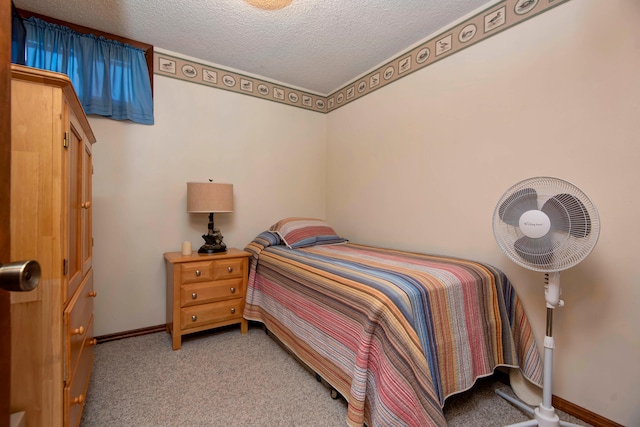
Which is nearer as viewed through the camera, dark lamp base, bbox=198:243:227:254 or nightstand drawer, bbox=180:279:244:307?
nightstand drawer, bbox=180:279:244:307

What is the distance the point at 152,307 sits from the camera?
8.39 ft

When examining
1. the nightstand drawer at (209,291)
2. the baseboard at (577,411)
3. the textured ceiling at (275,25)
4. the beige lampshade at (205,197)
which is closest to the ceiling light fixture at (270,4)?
the textured ceiling at (275,25)

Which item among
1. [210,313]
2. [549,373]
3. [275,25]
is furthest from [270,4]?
[549,373]

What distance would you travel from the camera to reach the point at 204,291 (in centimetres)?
231

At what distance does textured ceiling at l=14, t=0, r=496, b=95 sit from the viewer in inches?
77.9

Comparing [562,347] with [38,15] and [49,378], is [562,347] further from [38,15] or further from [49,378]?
[38,15]

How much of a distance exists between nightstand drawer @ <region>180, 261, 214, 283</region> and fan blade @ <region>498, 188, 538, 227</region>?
2.03m

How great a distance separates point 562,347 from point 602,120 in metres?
1.22

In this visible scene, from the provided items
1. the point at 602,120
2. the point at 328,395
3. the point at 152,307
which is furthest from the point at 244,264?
the point at 602,120

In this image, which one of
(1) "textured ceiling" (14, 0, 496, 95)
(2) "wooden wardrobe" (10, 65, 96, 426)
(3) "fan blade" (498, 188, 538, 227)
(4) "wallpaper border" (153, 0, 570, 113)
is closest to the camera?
(2) "wooden wardrobe" (10, 65, 96, 426)

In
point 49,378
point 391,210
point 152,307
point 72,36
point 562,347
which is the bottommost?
point 152,307

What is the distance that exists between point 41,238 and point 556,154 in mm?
2396

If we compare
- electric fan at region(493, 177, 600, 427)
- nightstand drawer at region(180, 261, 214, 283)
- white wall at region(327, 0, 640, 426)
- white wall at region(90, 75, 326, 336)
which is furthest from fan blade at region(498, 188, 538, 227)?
white wall at region(90, 75, 326, 336)

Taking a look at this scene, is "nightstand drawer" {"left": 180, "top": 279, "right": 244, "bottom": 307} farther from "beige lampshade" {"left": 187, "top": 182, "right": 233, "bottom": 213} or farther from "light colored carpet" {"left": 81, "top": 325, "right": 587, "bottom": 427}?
"beige lampshade" {"left": 187, "top": 182, "right": 233, "bottom": 213}
